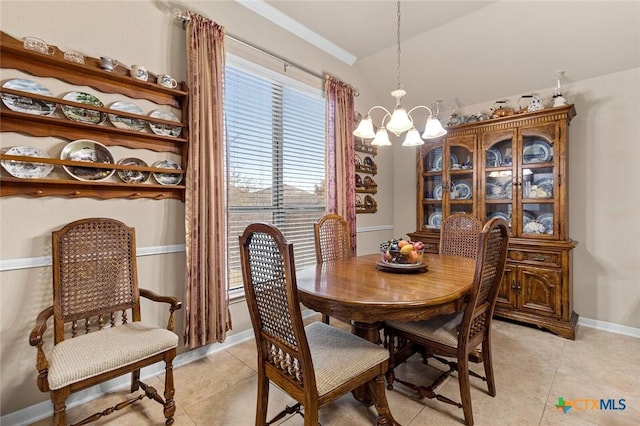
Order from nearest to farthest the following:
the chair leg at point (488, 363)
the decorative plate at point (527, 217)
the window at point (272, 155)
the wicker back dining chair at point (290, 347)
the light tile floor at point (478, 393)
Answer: the wicker back dining chair at point (290, 347), the light tile floor at point (478, 393), the chair leg at point (488, 363), the window at point (272, 155), the decorative plate at point (527, 217)

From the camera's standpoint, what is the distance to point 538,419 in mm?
1672

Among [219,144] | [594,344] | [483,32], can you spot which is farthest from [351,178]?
[594,344]

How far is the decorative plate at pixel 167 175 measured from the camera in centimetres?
213

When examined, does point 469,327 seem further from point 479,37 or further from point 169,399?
point 479,37

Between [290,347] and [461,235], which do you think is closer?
[290,347]

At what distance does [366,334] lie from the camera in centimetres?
173

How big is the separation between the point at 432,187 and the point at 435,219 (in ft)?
1.36

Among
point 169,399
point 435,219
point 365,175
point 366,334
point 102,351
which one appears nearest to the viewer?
point 102,351

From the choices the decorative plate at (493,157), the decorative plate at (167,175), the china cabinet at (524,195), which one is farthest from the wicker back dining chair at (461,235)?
the decorative plate at (167,175)

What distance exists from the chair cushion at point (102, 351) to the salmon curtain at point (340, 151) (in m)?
2.14

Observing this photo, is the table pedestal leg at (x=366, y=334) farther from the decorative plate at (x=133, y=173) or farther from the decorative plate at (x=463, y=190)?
the decorative plate at (x=463, y=190)

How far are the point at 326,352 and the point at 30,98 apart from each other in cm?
211

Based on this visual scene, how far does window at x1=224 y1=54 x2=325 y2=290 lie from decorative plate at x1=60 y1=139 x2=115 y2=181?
0.83m

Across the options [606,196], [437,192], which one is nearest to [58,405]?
[437,192]
